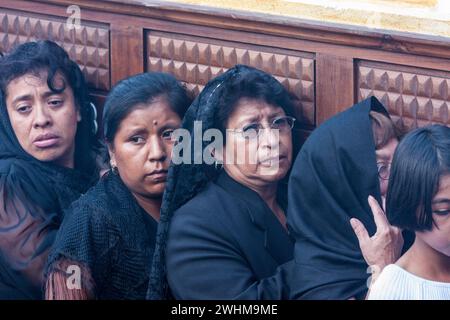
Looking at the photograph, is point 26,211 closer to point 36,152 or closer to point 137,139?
point 36,152

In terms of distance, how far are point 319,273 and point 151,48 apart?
130 cm

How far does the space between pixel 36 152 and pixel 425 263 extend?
1771 millimetres

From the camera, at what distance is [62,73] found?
26.3ft

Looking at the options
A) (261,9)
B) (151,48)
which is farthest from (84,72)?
(261,9)

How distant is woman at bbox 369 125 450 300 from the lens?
23.8ft

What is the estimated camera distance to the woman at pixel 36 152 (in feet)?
26.1

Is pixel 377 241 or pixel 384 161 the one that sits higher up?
pixel 384 161

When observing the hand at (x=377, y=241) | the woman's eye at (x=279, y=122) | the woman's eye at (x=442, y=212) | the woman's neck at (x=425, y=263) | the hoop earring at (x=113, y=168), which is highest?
the woman's eye at (x=279, y=122)

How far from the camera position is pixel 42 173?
Result: 802 centimetres

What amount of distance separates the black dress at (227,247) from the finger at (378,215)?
397 mm

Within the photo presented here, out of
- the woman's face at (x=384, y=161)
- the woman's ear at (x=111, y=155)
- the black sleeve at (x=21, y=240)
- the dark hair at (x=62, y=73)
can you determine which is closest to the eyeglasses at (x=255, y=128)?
the woman's face at (x=384, y=161)

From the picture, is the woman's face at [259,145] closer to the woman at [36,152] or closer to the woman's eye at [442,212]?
the woman's eye at [442,212]

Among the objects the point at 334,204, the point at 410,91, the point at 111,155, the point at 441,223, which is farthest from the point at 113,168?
the point at 441,223

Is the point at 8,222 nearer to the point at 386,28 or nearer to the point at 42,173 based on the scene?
the point at 42,173
